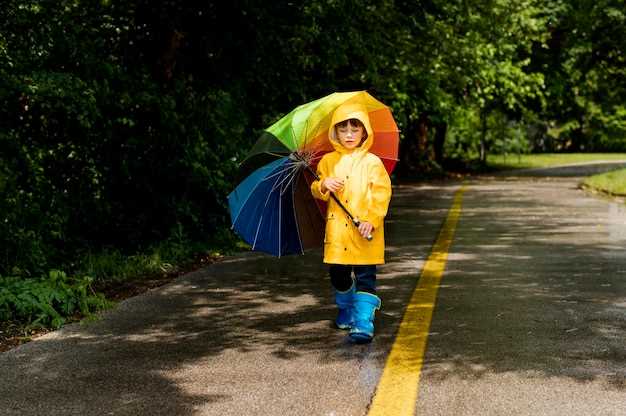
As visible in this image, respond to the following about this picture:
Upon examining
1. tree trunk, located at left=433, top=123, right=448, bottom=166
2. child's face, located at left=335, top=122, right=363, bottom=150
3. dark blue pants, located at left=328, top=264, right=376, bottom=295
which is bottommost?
tree trunk, located at left=433, top=123, right=448, bottom=166

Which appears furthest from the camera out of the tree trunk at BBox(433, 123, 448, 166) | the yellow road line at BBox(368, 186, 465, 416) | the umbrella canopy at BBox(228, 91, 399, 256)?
the tree trunk at BBox(433, 123, 448, 166)

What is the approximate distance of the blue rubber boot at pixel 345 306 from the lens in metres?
6.09

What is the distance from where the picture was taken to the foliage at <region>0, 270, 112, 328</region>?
6555 millimetres

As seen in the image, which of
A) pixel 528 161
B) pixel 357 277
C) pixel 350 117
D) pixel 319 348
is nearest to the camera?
pixel 319 348

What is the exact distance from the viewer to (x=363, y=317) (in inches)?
227

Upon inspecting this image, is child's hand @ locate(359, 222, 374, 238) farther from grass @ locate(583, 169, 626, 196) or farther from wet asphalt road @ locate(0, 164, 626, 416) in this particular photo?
grass @ locate(583, 169, 626, 196)

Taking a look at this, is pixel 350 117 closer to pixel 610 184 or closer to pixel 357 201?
pixel 357 201

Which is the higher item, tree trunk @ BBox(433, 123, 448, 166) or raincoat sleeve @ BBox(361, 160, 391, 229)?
raincoat sleeve @ BBox(361, 160, 391, 229)

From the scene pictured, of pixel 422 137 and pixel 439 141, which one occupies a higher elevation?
pixel 422 137

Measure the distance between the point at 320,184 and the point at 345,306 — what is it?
0.87 m

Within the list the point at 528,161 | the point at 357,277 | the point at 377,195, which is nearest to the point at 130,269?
the point at 357,277

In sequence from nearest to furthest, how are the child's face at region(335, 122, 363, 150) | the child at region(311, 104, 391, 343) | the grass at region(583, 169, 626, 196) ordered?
the child at region(311, 104, 391, 343) → the child's face at region(335, 122, 363, 150) → the grass at region(583, 169, 626, 196)

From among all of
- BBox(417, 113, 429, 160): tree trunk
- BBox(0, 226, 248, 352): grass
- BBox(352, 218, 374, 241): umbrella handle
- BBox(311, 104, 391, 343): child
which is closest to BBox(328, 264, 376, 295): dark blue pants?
BBox(311, 104, 391, 343): child

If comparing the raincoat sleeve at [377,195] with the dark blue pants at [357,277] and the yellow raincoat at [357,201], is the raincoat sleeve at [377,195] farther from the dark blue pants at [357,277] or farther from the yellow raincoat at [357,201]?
the dark blue pants at [357,277]
